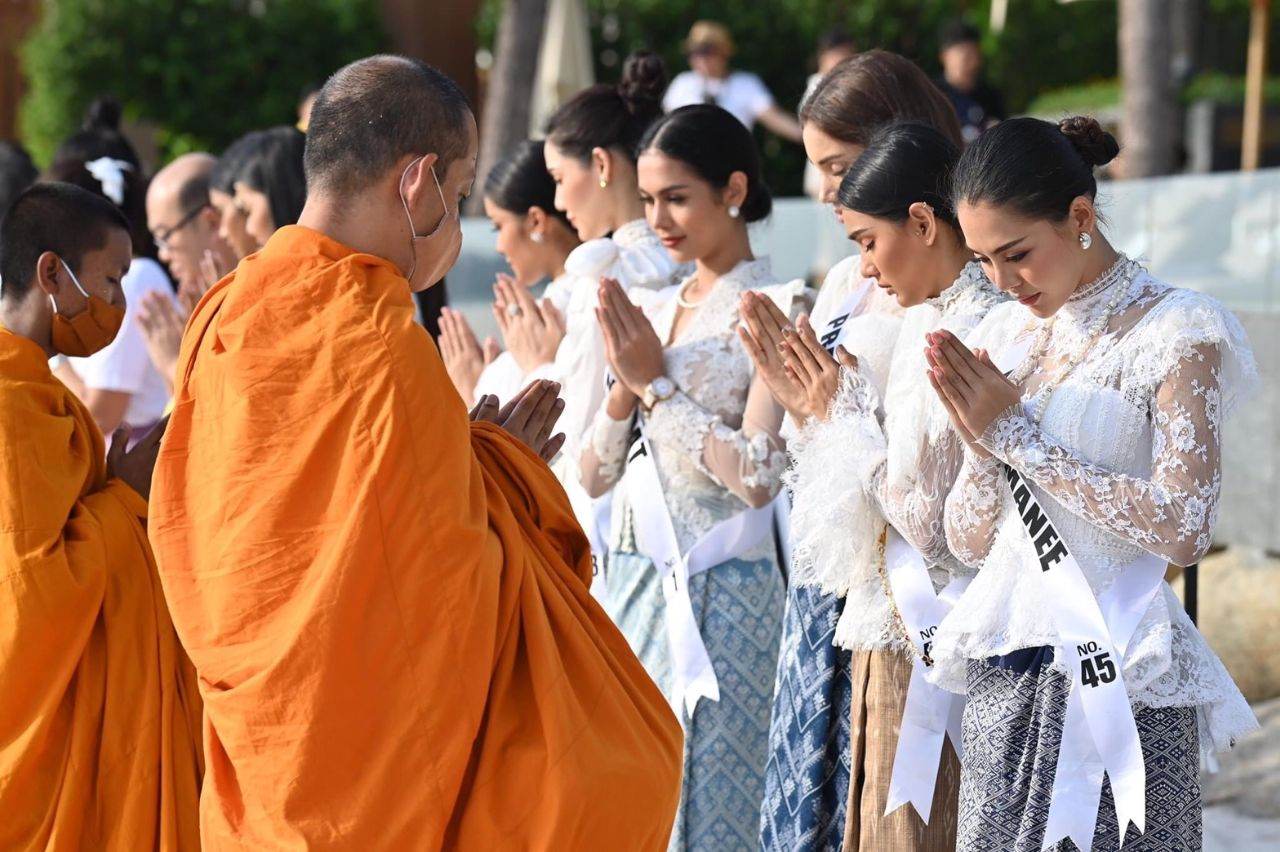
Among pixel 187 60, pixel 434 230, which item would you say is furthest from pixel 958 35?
pixel 187 60

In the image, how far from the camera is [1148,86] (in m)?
11.7

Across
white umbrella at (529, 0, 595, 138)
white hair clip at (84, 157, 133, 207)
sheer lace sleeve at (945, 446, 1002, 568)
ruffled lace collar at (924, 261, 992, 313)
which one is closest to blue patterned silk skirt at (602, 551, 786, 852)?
ruffled lace collar at (924, 261, 992, 313)

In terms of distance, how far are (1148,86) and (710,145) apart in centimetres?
827

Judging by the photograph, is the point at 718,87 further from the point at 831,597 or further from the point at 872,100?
the point at 831,597

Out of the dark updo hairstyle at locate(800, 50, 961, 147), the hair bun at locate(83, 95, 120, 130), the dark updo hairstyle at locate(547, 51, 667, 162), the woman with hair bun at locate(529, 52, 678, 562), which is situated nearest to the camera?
the dark updo hairstyle at locate(800, 50, 961, 147)

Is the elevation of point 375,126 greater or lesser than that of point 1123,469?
greater

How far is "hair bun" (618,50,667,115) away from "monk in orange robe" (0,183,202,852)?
6.56 feet

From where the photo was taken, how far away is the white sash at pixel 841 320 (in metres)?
3.94

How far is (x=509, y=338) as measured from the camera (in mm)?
4883

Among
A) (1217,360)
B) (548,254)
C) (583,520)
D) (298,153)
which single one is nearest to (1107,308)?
(1217,360)

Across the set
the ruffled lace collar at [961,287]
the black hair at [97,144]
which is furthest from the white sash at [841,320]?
the black hair at [97,144]

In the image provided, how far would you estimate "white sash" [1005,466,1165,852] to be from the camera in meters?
2.96

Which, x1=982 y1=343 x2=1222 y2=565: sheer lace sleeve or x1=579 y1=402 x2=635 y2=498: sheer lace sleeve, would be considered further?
x1=579 y1=402 x2=635 y2=498: sheer lace sleeve

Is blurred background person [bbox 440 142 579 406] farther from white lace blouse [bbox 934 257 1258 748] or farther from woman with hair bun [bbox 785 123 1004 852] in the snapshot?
white lace blouse [bbox 934 257 1258 748]
